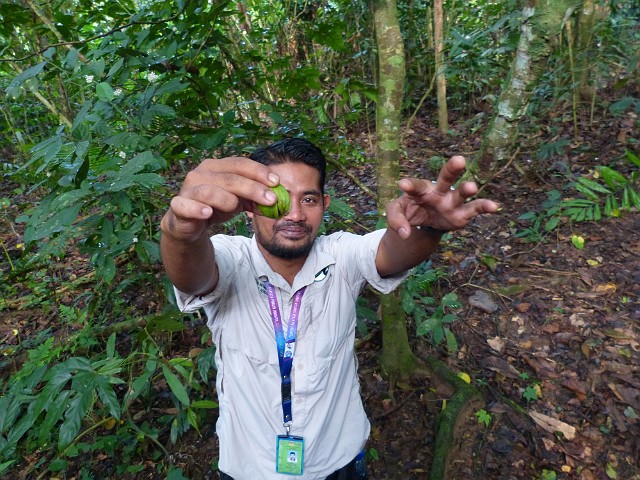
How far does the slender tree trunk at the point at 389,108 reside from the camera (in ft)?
7.10

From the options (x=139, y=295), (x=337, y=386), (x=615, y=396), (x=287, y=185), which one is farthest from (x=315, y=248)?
(x=139, y=295)

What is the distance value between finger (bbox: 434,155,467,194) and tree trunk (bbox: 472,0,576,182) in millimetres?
1749

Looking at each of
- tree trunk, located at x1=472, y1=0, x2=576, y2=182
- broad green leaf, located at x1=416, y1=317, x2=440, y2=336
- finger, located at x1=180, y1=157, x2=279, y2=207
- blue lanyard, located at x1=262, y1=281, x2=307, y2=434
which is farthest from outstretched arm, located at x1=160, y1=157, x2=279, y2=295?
tree trunk, located at x1=472, y1=0, x2=576, y2=182

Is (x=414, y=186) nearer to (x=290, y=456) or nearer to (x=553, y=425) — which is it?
(x=290, y=456)

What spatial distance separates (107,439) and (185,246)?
213 cm

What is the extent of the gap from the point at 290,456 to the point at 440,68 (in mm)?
6032

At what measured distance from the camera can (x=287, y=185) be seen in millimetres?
1673

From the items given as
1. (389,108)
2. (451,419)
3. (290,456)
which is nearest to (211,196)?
(290,456)

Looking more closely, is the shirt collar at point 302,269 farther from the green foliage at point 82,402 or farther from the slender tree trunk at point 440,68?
the slender tree trunk at point 440,68

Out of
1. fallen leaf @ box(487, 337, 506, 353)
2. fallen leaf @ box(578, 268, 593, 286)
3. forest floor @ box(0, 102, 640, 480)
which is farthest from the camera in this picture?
fallen leaf @ box(578, 268, 593, 286)

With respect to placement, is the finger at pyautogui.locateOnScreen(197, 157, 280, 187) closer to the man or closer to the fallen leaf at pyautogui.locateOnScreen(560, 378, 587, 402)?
the man

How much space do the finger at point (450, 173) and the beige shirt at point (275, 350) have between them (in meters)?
0.49

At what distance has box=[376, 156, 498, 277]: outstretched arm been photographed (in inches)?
47.1

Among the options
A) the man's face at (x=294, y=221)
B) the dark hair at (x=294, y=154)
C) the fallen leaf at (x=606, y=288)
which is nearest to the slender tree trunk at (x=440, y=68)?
the fallen leaf at (x=606, y=288)
